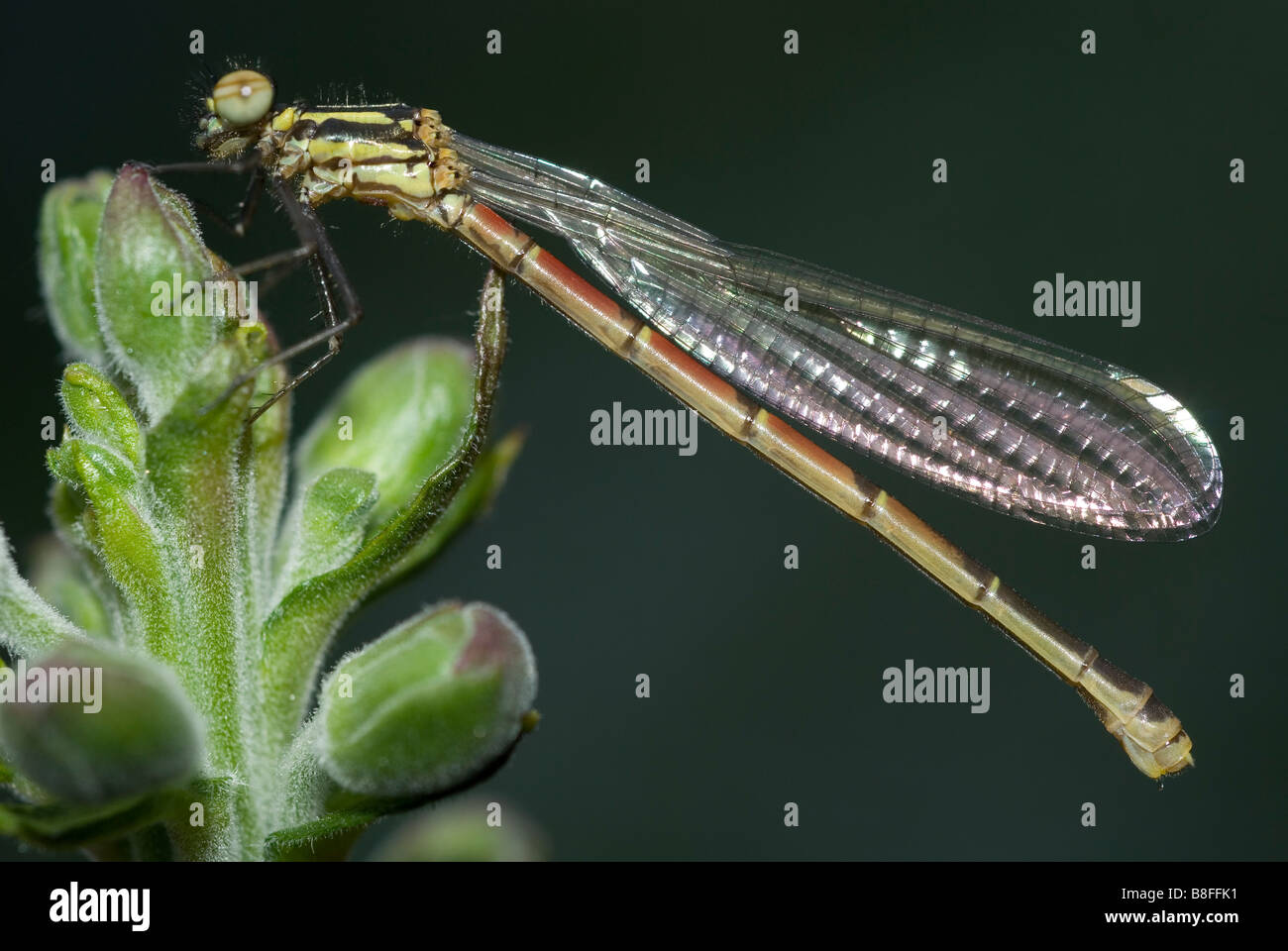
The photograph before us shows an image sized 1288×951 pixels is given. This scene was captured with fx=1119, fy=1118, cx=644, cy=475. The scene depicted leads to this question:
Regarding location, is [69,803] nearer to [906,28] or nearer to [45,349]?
[45,349]

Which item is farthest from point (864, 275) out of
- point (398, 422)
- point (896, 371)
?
Answer: point (398, 422)

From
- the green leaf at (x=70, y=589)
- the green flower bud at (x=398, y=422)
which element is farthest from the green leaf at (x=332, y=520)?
the green leaf at (x=70, y=589)

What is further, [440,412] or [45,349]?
[45,349]

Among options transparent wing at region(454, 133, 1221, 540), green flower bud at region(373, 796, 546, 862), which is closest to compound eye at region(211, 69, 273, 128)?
transparent wing at region(454, 133, 1221, 540)

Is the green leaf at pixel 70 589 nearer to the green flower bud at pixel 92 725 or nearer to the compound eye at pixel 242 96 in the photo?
the green flower bud at pixel 92 725

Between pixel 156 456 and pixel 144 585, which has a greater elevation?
pixel 156 456

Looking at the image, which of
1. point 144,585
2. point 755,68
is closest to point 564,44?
point 755,68
